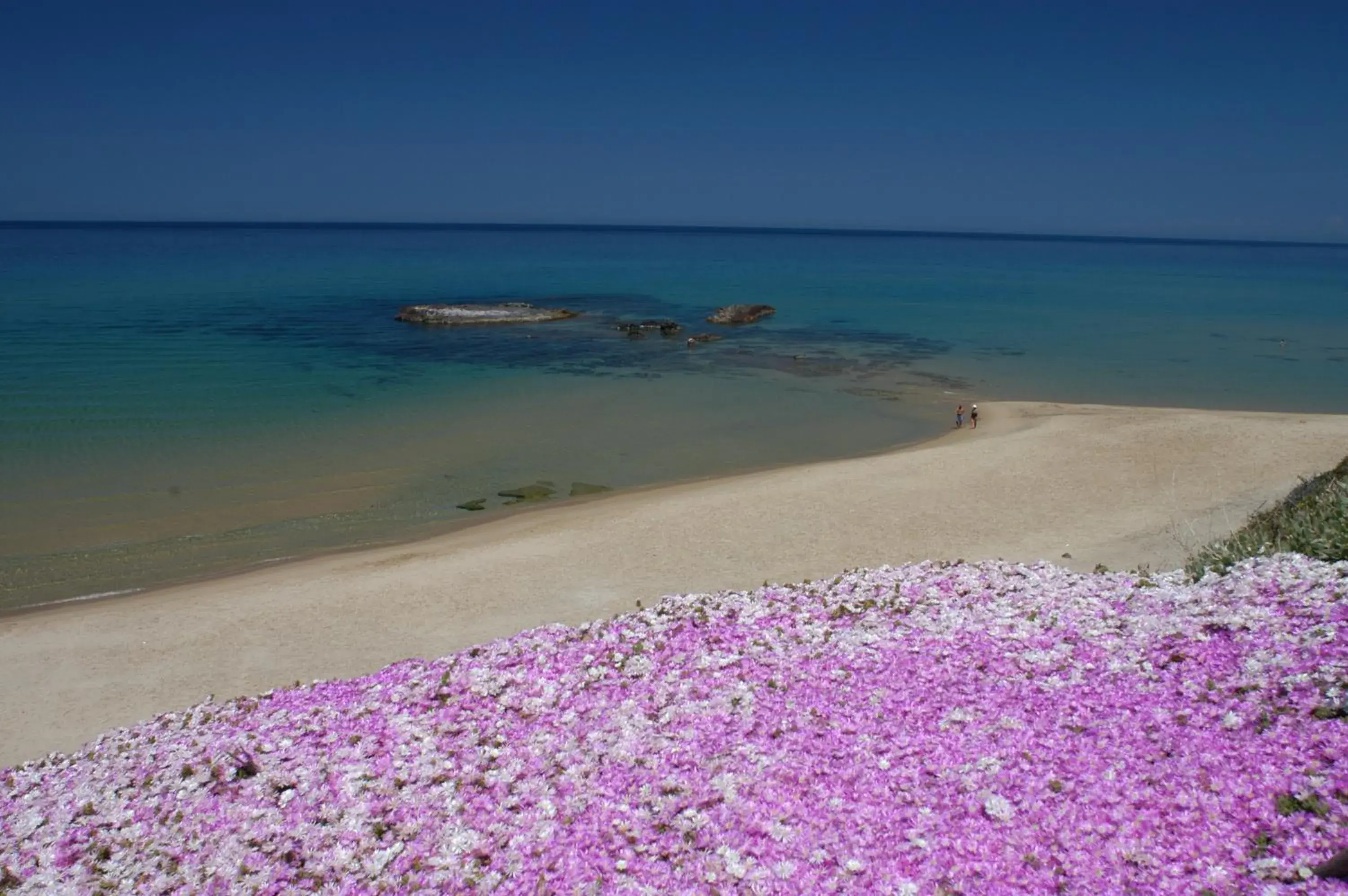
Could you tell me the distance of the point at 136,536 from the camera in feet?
79.4

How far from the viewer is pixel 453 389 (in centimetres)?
4269

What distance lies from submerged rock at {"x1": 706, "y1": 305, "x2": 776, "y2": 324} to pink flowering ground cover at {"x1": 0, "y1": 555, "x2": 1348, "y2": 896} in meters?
54.7

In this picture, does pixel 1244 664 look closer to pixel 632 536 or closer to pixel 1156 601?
pixel 1156 601

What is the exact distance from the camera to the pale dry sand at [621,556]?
53.5 feet

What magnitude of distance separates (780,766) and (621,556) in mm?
12487

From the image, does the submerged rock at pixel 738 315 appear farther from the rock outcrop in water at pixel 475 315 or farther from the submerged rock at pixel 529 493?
the submerged rock at pixel 529 493

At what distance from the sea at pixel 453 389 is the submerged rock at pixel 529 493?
4.5 inches

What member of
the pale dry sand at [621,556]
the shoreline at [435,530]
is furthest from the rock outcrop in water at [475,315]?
the pale dry sand at [621,556]

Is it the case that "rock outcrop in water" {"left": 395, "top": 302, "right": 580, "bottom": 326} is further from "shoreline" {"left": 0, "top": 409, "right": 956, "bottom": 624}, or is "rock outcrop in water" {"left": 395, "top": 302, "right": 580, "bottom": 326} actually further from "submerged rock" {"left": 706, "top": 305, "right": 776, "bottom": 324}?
"shoreline" {"left": 0, "top": 409, "right": 956, "bottom": 624}

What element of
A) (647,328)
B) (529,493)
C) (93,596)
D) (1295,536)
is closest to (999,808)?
(1295,536)

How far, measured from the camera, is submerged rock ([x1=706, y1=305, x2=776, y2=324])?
218 feet

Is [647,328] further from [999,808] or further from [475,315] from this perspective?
[999,808]

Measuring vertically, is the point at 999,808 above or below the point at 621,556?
above

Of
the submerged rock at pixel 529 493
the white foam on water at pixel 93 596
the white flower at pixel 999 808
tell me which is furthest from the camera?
the submerged rock at pixel 529 493
